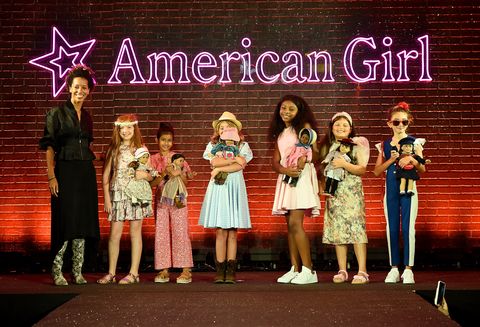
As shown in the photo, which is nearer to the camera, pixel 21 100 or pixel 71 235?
pixel 71 235

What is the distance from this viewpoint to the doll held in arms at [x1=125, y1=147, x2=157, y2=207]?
726cm

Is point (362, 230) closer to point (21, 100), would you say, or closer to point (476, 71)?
point (476, 71)

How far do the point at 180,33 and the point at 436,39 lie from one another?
2652mm

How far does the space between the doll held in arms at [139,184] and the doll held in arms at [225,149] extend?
0.60m

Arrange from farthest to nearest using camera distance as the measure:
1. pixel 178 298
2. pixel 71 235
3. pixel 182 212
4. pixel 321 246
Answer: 1. pixel 321 246
2. pixel 182 212
3. pixel 71 235
4. pixel 178 298

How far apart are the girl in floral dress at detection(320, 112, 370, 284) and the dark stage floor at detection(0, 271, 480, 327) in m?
0.26

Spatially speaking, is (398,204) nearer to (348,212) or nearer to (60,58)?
(348,212)

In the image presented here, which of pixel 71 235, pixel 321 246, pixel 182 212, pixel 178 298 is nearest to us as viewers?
pixel 178 298

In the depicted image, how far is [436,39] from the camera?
28.7 feet

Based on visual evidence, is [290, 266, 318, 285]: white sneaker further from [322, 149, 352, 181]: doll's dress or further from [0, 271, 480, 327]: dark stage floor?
[322, 149, 352, 181]: doll's dress

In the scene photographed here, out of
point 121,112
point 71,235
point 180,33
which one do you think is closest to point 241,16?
point 180,33

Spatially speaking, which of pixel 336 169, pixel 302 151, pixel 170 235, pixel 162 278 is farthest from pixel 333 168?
pixel 162 278

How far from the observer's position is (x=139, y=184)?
24.0 ft

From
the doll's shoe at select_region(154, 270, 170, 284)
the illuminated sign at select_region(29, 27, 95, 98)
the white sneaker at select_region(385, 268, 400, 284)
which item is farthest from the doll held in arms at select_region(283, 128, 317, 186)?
the illuminated sign at select_region(29, 27, 95, 98)
